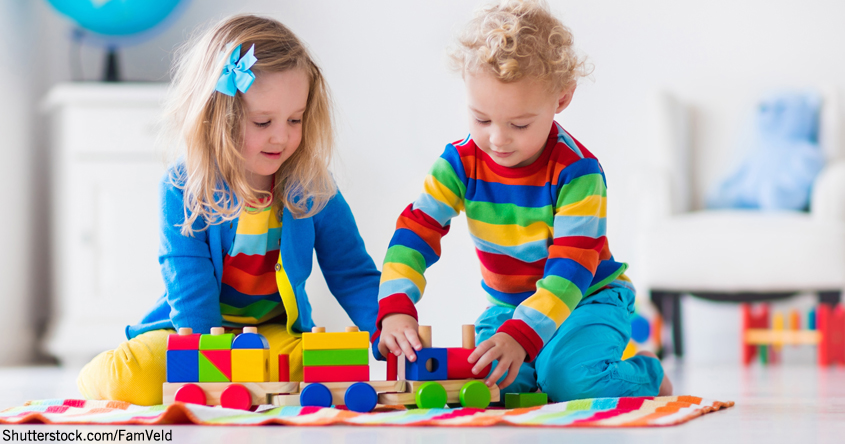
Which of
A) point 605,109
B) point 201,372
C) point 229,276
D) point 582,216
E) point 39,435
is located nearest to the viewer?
point 39,435

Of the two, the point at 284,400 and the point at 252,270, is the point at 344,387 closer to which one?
the point at 284,400

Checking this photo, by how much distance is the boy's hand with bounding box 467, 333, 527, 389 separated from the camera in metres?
0.84

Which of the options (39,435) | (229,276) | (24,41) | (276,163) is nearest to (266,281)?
(229,276)

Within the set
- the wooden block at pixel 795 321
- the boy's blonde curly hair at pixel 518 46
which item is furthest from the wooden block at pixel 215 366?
the wooden block at pixel 795 321

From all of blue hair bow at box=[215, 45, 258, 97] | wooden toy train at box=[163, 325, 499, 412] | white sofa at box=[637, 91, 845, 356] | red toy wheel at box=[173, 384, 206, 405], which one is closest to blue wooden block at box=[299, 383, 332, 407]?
wooden toy train at box=[163, 325, 499, 412]

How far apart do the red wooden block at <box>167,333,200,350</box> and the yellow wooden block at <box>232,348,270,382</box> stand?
4 cm

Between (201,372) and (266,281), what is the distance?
29cm

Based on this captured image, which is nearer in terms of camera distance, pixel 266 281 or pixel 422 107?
pixel 266 281

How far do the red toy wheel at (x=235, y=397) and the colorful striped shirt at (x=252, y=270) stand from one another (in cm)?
28

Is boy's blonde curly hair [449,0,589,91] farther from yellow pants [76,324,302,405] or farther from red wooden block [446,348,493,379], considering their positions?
yellow pants [76,324,302,405]

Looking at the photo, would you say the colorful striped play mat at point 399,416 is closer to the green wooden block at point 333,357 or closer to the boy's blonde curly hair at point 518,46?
the green wooden block at point 333,357

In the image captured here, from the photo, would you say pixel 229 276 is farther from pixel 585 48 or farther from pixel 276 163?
pixel 585 48

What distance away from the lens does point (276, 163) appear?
1.04m

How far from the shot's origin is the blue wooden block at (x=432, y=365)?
83 centimetres
